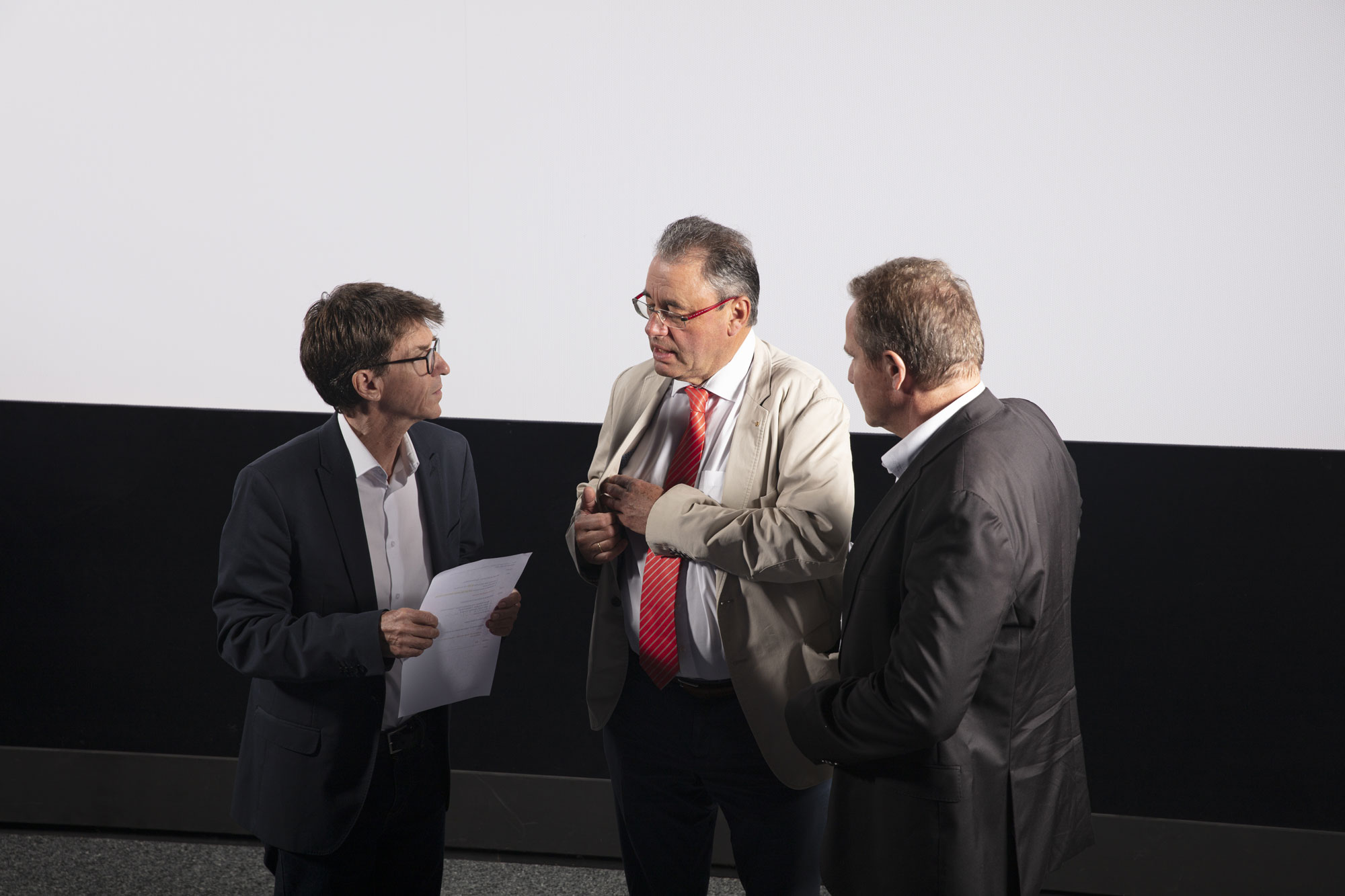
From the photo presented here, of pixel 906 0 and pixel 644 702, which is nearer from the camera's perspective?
pixel 644 702

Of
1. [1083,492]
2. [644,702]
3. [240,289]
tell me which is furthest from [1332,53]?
[240,289]

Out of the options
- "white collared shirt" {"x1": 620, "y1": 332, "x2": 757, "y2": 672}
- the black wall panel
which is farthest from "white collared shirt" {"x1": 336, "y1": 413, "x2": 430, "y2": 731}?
the black wall panel

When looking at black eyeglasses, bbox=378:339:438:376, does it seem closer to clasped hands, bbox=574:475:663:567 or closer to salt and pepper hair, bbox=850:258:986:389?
clasped hands, bbox=574:475:663:567

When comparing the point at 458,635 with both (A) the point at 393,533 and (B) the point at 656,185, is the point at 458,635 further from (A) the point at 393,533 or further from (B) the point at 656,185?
(B) the point at 656,185

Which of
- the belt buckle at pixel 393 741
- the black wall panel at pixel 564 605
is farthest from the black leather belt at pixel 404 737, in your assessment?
the black wall panel at pixel 564 605

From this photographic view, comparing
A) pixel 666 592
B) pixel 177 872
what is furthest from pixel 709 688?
pixel 177 872

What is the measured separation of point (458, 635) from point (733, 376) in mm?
741

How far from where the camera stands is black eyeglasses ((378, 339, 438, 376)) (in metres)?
1.73

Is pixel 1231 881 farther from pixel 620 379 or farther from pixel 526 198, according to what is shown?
pixel 526 198

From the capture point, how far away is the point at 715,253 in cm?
179

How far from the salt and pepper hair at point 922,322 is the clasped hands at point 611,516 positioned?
0.54 m

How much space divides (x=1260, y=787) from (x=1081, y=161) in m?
1.90

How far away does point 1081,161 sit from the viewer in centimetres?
258

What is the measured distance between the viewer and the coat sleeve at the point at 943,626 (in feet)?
4.22
